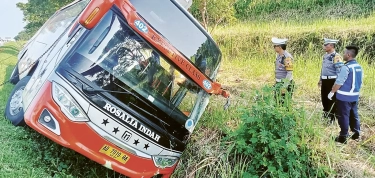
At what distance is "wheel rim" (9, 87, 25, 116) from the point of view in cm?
474

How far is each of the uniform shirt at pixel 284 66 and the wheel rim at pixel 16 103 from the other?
3773 mm

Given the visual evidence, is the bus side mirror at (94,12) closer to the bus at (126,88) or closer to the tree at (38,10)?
the bus at (126,88)

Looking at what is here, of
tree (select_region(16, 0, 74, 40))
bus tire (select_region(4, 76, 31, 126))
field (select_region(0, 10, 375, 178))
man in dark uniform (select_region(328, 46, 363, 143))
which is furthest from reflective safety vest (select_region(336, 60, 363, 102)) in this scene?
tree (select_region(16, 0, 74, 40))

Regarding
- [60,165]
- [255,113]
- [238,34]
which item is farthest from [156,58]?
[238,34]

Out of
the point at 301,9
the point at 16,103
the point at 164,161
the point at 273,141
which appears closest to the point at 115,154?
the point at 164,161

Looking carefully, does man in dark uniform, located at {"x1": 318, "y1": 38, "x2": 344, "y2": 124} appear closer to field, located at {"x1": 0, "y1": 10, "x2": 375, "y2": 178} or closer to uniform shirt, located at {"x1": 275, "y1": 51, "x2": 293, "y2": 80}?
field, located at {"x1": 0, "y1": 10, "x2": 375, "y2": 178}

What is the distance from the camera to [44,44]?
6.00 meters

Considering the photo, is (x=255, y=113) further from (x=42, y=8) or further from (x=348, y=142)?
(x=42, y=8)

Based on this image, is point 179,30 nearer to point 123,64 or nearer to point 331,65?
point 123,64

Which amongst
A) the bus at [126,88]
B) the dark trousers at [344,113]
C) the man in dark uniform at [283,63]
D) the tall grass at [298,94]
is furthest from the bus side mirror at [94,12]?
the dark trousers at [344,113]

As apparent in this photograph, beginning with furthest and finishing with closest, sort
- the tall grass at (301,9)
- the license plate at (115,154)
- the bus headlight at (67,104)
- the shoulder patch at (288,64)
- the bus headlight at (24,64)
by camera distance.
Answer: the tall grass at (301,9) < the bus headlight at (24,64) < the shoulder patch at (288,64) < the license plate at (115,154) < the bus headlight at (67,104)

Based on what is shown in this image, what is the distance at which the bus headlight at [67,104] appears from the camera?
3557 mm

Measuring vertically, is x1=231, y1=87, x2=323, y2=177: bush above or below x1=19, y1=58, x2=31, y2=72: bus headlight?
above

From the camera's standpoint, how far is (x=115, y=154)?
12.4ft
